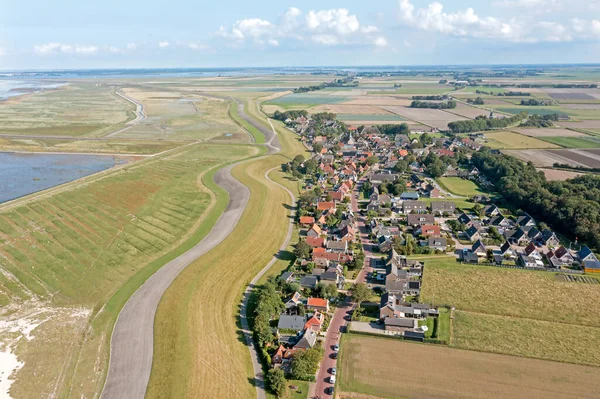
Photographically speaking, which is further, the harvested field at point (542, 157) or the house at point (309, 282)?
the harvested field at point (542, 157)

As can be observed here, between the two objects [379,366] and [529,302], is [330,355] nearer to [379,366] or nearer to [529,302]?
[379,366]

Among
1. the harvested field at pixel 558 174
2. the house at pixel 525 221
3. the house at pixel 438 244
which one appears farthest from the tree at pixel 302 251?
the harvested field at pixel 558 174

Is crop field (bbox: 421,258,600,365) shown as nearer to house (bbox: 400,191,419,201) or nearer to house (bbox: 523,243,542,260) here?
house (bbox: 523,243,542,260)

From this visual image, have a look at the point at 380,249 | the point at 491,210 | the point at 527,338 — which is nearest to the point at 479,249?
the point at 380,249

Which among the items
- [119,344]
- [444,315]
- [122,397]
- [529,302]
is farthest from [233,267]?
[529,302]

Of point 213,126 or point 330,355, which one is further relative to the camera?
point 213,126

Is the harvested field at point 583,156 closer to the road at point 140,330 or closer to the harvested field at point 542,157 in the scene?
the harvested field at point 542,157
